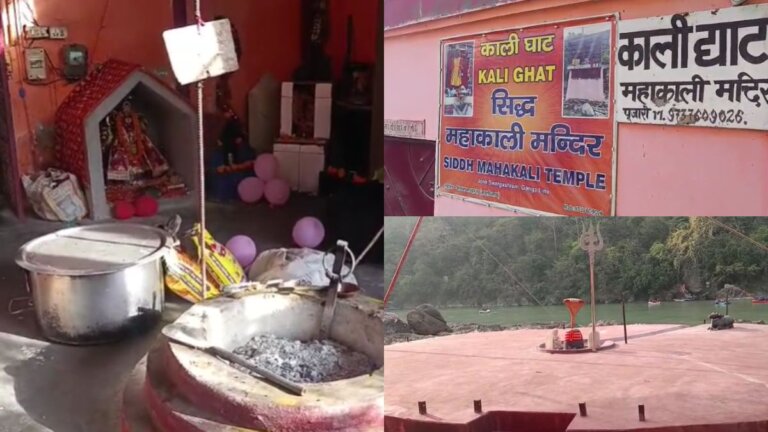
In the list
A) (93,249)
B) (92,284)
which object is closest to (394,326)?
(92,284)

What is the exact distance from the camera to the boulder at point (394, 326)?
50.8 inches

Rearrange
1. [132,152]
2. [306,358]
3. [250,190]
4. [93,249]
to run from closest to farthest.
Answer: [306,358]
[93,249]
[250,190]
[132,152]

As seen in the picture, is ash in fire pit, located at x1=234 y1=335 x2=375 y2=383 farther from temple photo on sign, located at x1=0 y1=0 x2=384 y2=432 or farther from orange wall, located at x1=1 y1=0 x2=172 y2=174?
orange wall, located at x1=1 y1=0 x2=172 y2=174

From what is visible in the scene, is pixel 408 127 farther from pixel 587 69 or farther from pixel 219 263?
pixel 219 263

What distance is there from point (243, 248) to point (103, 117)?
670 millimetres

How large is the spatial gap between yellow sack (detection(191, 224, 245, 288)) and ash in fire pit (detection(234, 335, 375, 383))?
43cm

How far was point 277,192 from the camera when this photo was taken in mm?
2508

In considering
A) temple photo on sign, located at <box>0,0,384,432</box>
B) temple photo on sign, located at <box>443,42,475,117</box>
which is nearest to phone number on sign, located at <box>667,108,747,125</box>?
temple photo on sign, located at <box>443,42,475,117</box>

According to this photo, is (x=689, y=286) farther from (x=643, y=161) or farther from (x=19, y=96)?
(x=19, y=96)

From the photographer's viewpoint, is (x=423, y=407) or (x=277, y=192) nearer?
(x=423, y=407)

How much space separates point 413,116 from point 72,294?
1.28m

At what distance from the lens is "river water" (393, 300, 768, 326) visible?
1.26m

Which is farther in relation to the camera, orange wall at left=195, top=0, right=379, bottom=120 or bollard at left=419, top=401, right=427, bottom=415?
orange wall at left=195, top=0, right=379, bottom=120

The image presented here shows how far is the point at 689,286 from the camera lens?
1.30m
